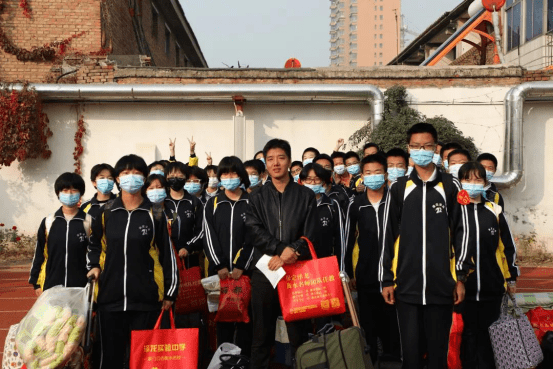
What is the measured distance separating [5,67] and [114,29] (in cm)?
281

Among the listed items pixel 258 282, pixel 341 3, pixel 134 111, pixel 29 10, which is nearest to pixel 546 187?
pixel 134 111

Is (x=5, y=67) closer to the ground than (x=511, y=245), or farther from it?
farther from it

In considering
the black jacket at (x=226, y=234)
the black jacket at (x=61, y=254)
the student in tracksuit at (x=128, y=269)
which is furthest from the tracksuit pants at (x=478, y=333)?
the black jacket at (x=61, y=254)

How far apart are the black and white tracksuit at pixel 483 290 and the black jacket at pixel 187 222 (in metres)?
3.01

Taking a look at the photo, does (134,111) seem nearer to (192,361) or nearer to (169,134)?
(169,134)

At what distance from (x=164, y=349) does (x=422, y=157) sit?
7.62ft

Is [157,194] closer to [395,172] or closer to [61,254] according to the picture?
[61,254]

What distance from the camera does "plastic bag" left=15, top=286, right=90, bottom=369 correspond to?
4.08 metres

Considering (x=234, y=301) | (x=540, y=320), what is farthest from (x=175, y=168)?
Result: (x=540, y=320)

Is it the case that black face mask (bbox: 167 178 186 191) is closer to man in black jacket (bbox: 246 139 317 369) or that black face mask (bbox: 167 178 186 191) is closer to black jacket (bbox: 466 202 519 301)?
man in black jacket (bbox: 246 139 317 369)

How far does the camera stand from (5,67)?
559 inches

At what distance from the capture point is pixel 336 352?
4.20 meters

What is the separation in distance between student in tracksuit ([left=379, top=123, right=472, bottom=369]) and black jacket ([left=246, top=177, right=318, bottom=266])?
0.62 meters

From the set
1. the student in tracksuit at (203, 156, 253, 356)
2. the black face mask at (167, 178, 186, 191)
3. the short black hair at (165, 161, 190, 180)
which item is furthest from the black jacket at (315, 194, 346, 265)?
the short black hair at (165, 161, 190, 180)
